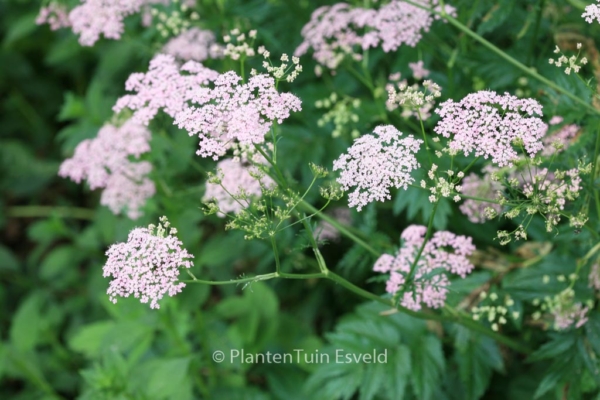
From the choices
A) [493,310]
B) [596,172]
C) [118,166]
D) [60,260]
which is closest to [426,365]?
[493,310]

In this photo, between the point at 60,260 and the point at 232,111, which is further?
the point at 60,260

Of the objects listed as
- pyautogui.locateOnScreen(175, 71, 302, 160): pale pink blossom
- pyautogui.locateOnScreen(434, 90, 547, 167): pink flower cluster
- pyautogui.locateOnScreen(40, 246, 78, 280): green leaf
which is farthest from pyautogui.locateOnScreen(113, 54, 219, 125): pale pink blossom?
pyautogui.locateOnScreen(40, 246, 78, 280): green leaf

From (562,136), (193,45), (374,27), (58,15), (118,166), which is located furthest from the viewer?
(58,15)

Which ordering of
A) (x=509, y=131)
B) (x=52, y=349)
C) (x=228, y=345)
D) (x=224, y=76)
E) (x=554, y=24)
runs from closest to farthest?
(x=509, y=131) < (x=224, y=76) < (x=554, y=24) < (x=228, y=345) < (x=52, y=349)

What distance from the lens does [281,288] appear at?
19.7 feet

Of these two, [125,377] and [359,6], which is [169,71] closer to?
[359,6]

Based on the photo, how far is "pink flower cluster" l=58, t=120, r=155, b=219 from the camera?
4.28 m

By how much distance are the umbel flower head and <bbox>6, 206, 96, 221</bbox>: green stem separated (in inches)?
173

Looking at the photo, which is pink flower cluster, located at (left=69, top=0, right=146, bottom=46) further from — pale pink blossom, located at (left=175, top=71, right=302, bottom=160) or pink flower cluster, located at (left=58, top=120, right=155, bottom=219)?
pale pink blossom, located at (left=175, top=71, right=302, bottom=160)

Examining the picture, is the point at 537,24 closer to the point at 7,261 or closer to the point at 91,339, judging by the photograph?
the point at 91,339

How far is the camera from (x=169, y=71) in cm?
345

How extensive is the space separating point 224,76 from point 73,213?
15.3 ft

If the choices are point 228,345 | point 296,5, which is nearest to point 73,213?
point 228,345

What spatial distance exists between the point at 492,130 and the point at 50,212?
5.64 m
